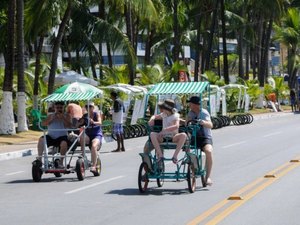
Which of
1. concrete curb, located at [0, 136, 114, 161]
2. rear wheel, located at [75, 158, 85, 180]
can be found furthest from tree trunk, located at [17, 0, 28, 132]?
rear wheel, located at [75, 158, 85, 180]

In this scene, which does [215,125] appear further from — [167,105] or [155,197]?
[155,197]

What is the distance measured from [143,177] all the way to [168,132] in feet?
2.93

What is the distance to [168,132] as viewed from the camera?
512 inches

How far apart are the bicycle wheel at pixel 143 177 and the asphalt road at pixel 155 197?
0.39 feet

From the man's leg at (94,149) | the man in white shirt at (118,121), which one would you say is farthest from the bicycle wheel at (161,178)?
the man in white shirt at (118,121)

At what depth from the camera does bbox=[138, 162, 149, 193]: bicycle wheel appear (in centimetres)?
1294

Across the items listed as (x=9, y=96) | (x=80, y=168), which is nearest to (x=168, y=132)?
(x=80, y=168)

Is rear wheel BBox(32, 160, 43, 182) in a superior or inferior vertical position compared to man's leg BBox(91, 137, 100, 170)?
inferior

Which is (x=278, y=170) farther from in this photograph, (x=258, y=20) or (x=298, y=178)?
(x=258, y=20)

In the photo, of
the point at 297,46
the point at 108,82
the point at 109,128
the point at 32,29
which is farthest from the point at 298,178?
the point at 297,46

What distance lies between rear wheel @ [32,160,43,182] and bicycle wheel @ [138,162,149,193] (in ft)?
9.46

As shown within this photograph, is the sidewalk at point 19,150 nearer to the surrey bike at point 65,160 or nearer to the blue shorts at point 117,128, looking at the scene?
the blue shorts at point 117,128

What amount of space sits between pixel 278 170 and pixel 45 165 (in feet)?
16.6

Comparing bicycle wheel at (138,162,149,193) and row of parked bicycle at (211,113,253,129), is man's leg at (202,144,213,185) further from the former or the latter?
row of parked bicycle at (211,113,253,129)
